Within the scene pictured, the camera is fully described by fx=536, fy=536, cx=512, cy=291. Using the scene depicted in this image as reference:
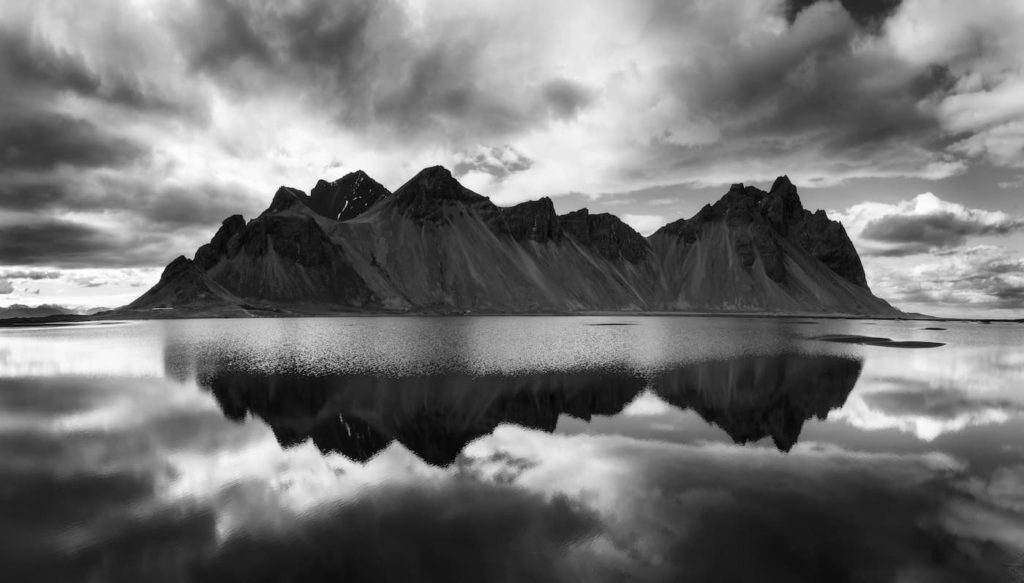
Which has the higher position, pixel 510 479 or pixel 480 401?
pixel 480 401

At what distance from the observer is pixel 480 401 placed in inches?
1580

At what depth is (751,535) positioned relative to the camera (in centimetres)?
1747

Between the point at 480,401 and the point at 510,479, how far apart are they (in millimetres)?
16767

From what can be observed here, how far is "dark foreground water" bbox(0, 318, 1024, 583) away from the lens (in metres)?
15.9

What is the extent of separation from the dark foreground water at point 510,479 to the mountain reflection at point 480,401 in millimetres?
285

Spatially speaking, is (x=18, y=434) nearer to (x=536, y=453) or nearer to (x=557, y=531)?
(x=536, y=453)

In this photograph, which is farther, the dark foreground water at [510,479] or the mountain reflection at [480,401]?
the mountain reflection at [480,401]

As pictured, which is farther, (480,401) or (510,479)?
(480,401)

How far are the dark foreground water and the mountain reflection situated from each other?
0.94ft

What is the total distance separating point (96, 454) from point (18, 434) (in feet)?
26.1

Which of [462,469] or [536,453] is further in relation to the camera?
[536,453]

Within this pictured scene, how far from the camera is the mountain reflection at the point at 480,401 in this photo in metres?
31.0

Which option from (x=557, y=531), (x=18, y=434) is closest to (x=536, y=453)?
(x=557, y=531)

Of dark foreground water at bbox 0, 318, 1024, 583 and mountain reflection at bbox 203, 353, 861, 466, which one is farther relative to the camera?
mountain reflection at bbox 203, 353, 861, 466
